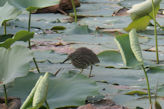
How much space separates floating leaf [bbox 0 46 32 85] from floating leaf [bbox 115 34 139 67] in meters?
0.35

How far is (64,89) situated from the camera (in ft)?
6.16

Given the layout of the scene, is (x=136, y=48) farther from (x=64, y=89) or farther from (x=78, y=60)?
(x=78, y=60)

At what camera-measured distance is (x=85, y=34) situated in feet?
10.9

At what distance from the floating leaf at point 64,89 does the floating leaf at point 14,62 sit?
0.18 metres

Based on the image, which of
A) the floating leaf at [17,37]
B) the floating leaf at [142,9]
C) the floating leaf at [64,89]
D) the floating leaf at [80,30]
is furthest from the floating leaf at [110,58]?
the floating leaf at [80,30]

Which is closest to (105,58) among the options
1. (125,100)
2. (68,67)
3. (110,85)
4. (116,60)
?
(116,60)

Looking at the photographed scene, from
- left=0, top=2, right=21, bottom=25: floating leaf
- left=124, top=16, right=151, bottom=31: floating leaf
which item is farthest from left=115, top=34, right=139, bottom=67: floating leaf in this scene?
left=124, top=16, right=151, bottom=31: floating leaf

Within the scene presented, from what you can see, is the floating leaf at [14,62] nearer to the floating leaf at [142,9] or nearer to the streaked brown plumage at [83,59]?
the streaked brown plumage at [83,59]

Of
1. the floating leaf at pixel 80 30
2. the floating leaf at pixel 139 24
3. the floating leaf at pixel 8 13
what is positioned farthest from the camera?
the floating leaf at pixel 80 30

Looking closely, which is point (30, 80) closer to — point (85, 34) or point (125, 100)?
point (125, 100)

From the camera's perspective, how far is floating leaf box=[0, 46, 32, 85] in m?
1.65

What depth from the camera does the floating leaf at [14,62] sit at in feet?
5.42

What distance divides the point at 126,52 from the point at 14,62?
17.0 inches

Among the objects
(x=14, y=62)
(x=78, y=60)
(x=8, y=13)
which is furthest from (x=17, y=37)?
(x=78, y=60)
